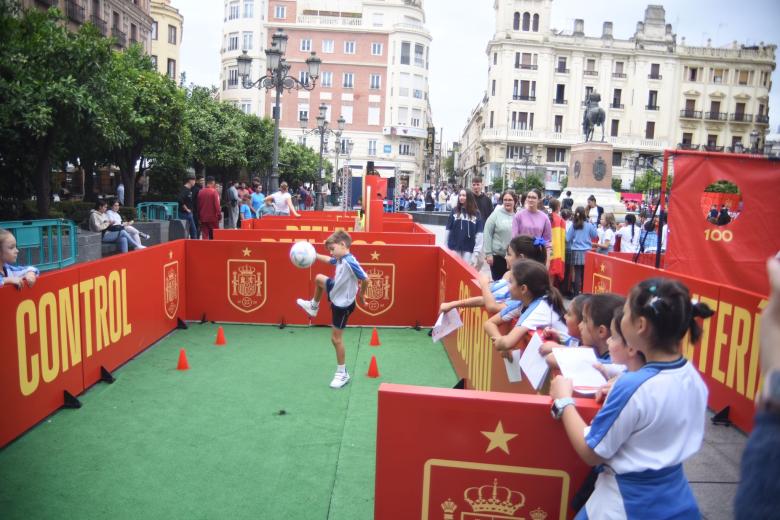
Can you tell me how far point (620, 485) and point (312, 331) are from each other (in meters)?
7.70

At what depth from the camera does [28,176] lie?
1966 cm

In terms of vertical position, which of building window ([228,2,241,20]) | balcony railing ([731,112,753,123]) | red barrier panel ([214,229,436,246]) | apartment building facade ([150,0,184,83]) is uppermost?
building window ([228,2,241,20])

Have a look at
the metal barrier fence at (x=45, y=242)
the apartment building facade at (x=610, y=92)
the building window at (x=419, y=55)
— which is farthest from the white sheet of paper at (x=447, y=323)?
the building window at (x=419, y=55)

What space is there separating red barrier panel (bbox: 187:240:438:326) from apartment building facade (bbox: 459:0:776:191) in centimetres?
6745

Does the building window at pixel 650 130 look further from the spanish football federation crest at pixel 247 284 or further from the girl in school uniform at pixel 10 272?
the girl in school uniform at pixel 10 272

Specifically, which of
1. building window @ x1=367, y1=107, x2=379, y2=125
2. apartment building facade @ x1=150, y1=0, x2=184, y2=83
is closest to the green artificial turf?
apartment building facade @ x1=150, y1=0, x2=184, y2=83

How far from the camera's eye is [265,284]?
401 inches

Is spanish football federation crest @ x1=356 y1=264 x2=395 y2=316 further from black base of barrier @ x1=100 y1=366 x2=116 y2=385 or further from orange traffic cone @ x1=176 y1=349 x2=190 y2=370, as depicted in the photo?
black base of barrier @ x1=100 y1=366 x2=116 y2=385

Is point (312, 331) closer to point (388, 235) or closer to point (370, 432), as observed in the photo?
point (388, 235)

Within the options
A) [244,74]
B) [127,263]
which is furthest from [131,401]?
[244,74]

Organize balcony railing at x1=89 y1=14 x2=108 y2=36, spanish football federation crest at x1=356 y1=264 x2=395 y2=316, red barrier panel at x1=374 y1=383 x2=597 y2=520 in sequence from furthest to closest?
balcony railing at x1=89 y1=14 x2=108 y2=36 < spanish football federation crest at x1=356 y1=264 x2=395 y2=316 < red barrier panel at x1=374 y1=383 x2=597 y2=520

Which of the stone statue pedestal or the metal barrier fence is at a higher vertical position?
the stone statue pedestal

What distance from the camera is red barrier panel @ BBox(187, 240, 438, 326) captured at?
10.1 m

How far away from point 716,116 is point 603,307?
87.9 metres
